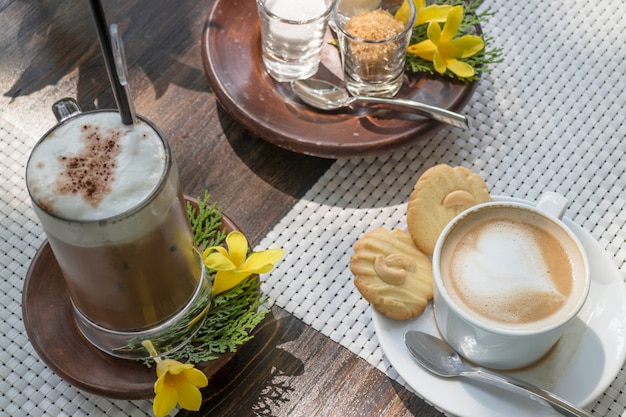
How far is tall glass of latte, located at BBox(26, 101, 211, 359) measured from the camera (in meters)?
0.70

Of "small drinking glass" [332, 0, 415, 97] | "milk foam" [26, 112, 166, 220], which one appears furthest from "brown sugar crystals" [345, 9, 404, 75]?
"milk foam" [26, 112, 166, 220]

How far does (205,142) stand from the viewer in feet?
3.53

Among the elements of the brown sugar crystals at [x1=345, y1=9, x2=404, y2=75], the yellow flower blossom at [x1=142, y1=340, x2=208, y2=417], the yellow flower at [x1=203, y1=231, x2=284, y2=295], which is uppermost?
the brown sugar crystals at [x1=345, y1=9, x2=404, y2=75]

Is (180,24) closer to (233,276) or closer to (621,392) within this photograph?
(233,276)

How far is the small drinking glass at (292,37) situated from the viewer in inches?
42.7

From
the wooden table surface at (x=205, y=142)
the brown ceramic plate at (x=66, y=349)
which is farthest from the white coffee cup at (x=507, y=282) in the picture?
the brown ceramic plate at (x=66, y=349)

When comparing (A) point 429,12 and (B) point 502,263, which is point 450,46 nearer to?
(A) point 429,12

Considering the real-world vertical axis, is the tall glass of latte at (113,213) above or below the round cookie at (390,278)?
above

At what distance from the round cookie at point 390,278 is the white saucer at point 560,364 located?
0.02 metres

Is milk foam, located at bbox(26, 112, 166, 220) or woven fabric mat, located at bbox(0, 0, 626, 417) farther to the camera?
woven fabric mat, located at bbox(0, 0, 626, 417)

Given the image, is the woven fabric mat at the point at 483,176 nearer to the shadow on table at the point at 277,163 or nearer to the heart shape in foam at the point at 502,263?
the shadow on table at the point at 277,163

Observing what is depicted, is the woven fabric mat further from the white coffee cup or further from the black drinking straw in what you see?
the black drinking straw

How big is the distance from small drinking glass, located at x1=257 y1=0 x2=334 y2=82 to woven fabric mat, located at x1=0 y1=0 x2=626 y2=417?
160 millimetres

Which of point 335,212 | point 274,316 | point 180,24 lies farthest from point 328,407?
point 180,24
